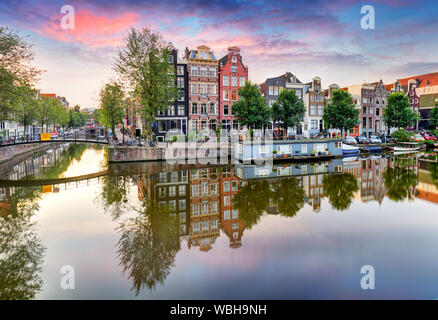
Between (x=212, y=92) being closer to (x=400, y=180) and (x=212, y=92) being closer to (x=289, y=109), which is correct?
(x=289, y=109)

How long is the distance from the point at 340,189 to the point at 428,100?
8412cm

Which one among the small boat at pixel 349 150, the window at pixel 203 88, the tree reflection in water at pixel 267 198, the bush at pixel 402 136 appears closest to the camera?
the tree reflection in water at pixel 267 198

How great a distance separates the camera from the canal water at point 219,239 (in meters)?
9.55

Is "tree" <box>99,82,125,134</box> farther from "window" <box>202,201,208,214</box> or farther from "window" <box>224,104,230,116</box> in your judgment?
"window" <box>202,201,208,214</box>

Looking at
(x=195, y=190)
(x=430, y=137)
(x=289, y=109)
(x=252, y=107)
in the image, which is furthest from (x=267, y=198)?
(x=430, y=137)

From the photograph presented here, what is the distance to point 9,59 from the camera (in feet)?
111

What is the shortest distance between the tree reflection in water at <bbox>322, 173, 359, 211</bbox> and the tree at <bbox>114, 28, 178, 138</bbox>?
83.4 ft

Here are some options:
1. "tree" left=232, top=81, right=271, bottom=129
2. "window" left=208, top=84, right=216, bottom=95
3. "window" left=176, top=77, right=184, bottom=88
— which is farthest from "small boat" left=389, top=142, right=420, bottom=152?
"window" left=176, top=77, right=184, bottom=88

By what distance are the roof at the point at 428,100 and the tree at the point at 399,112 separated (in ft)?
106

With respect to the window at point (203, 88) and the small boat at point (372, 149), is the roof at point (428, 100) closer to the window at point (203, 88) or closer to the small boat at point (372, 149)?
the small boat at point (372, 149)

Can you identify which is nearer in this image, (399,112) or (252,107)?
(252,107)

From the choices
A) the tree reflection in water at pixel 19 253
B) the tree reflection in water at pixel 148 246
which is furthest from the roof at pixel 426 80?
the tree reflection in water at pixel 19 253

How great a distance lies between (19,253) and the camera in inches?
476

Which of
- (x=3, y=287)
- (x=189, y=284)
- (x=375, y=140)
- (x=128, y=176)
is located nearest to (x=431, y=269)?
(x=189, y=284)
